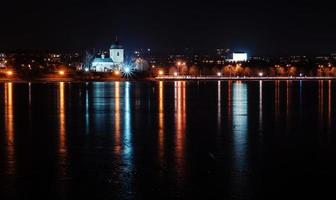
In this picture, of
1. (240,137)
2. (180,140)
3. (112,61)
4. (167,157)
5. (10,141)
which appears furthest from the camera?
(112,61)

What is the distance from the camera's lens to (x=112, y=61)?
13088cm

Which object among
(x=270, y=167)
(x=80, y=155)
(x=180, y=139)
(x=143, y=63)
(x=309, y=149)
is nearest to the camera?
(x=270, y=167)

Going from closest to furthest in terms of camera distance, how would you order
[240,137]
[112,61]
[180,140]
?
[180,140]
[240,137]
[112,61]

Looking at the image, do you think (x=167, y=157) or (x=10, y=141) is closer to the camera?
(x=167, y=157)

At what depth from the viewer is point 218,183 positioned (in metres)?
9.31

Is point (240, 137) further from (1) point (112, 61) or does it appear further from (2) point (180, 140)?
(1) point (112, 61)

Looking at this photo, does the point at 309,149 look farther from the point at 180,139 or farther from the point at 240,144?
the point at 180,139

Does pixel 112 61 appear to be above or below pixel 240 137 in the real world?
above

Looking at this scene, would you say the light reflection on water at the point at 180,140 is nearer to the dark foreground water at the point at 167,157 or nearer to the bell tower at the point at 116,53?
the dark foreground water at the point at 167,157

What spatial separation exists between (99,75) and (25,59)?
54.8m

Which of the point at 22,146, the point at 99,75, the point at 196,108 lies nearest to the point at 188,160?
the point at 22,146

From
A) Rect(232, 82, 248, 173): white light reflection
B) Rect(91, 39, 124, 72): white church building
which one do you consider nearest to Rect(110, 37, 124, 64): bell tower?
Rect(91, 39, 124, 72): white church building

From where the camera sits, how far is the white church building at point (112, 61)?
127 m

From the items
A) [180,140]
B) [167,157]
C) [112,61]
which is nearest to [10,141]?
[180,140]
